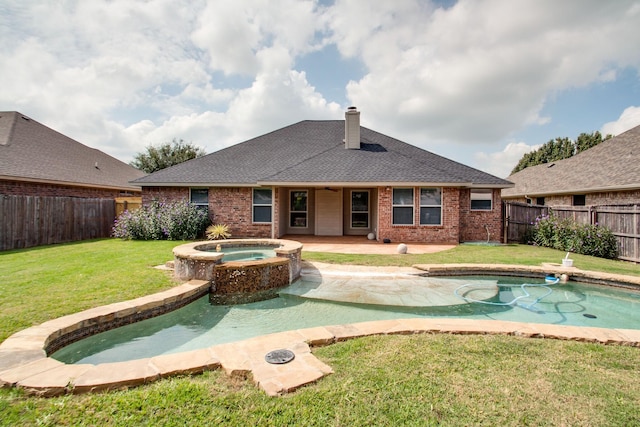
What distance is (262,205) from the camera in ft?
45.4

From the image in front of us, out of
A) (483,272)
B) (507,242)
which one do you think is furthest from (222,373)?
(507,242)

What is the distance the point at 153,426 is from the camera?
2.08m

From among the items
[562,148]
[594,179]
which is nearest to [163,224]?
[594,179]

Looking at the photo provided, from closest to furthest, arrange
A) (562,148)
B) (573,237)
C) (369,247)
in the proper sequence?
1. (573,237)
2. (369,247)
3. (562,148)

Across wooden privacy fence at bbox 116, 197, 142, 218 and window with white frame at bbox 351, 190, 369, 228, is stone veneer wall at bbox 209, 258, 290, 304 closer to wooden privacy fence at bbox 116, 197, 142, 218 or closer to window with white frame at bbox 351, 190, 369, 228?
window with white frame at bbox 351, 190, 369, 228

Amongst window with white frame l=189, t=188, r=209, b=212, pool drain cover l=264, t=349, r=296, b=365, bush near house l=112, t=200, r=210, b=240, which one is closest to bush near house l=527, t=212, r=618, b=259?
pool drain cover l=264, t=349, r=296, b=365

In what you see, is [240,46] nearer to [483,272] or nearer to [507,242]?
[483,272]

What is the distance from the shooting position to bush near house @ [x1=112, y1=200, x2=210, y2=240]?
12922 mm

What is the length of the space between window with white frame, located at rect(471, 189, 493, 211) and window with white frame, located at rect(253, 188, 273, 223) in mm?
9333

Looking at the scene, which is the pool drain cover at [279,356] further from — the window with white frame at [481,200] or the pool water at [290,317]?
the window with white frame at [481,200]

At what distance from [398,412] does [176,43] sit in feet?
41.2

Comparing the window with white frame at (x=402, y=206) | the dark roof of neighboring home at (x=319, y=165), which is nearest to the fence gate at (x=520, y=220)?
the dark roof of neighboring home at (x=319, y=165)

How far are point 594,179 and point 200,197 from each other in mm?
18694

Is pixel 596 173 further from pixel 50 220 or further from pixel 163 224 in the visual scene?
pixel 50 220
